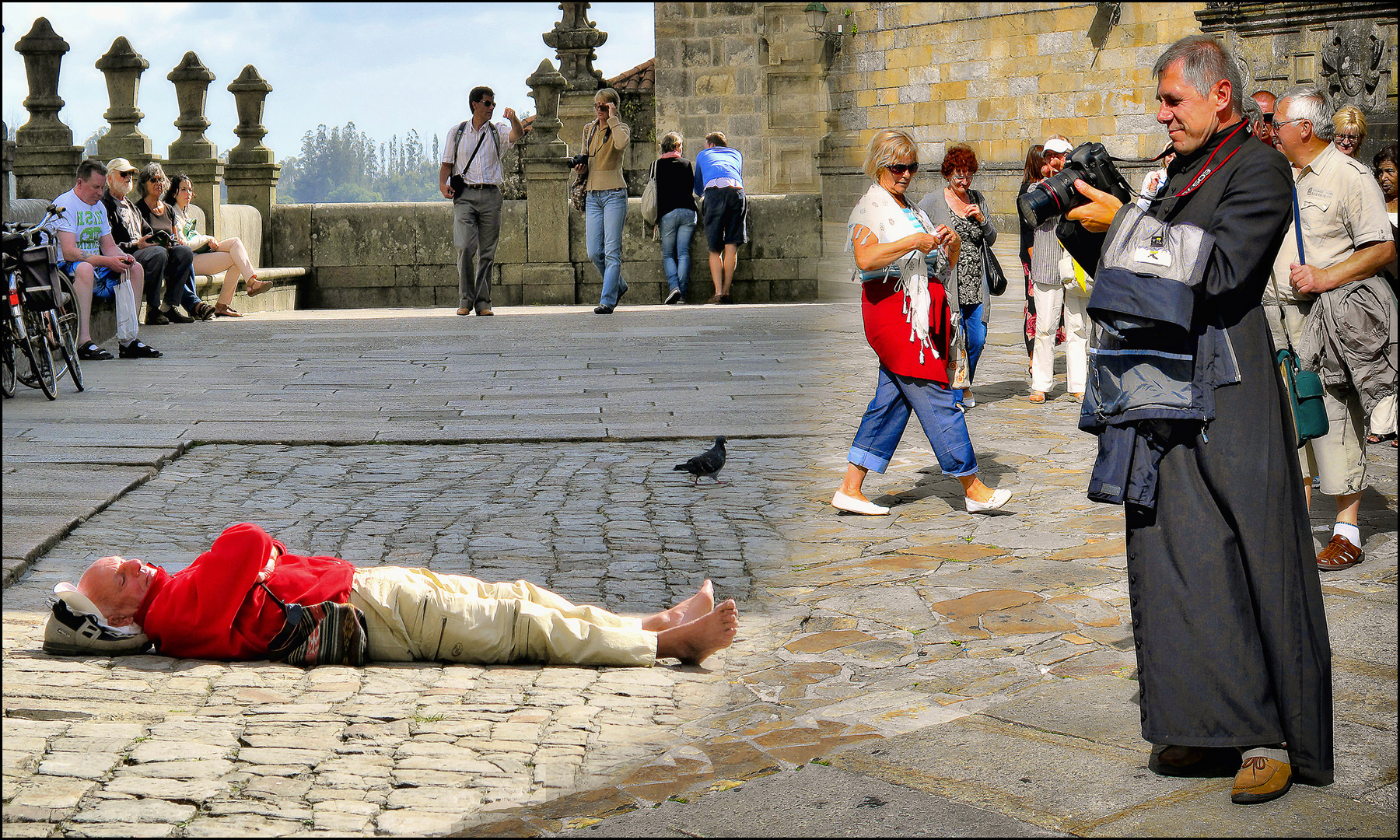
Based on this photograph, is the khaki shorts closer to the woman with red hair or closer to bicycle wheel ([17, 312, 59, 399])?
the woman with red hair

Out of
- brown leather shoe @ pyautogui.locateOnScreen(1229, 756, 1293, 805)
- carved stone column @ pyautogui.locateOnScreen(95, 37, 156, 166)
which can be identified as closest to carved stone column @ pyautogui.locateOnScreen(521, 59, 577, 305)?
carved stone column @ pyautogui.locateOnScreen(95, 37, 156, 166)

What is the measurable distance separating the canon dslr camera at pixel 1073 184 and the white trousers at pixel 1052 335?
625cm

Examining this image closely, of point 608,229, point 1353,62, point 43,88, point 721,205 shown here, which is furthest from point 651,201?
point 1353,62

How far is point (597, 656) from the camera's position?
15.3 ft

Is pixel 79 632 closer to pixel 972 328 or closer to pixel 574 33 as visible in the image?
pixel 972 328

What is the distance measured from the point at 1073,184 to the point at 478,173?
11.7 meters

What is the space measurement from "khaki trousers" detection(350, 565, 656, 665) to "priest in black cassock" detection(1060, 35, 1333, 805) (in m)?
1.79

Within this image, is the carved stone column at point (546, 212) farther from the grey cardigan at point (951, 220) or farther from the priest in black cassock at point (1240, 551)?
the priest in black cassock at point (1240, 551)

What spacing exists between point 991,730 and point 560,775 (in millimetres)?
1142

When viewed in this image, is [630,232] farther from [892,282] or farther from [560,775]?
[560,775]

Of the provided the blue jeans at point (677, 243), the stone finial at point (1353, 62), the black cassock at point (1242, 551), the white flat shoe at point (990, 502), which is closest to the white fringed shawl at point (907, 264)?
the white flat shoe at point (990, 502)

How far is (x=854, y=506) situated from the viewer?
6.82 metres

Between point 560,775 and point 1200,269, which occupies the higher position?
point 1200,269

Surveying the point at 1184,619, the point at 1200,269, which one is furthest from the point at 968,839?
the point at 1200,269
